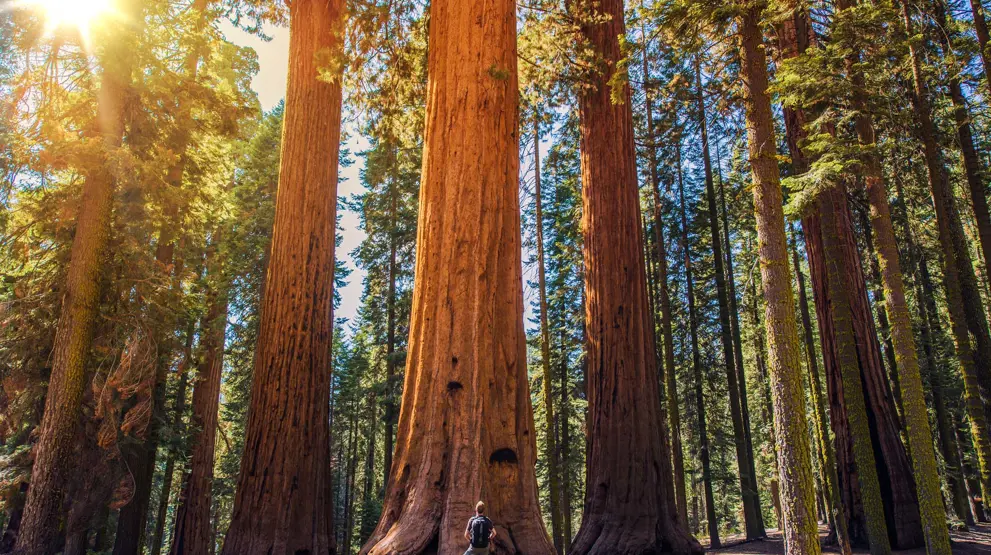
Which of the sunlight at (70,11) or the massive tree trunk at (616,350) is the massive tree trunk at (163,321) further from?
the massive tree trunk at (616,350)

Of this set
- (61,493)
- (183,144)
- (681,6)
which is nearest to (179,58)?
(183,144)

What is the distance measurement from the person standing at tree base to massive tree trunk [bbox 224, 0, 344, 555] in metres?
4.03

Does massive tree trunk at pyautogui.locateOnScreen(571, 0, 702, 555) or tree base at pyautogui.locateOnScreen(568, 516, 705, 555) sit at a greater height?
massive tree trunk at pyautogui.locateOnScreen(571, 0, 702, 555)

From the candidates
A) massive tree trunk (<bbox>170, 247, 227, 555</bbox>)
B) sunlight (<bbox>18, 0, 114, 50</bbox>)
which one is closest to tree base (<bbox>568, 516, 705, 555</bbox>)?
massive tree trunk (<bbox>170, 247, 227, 555</bbox>)

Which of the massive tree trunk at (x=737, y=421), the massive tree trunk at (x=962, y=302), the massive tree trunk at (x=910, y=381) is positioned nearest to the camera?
the massive tree trunk at (x=910, y=381)

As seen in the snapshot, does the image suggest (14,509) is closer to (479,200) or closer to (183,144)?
(183,144)

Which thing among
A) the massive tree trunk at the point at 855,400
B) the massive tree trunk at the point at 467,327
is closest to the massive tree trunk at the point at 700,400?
the massive tree trunk at the point at 855,400

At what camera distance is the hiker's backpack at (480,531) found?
4.07 metres

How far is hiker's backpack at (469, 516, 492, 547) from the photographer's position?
407 centimetres

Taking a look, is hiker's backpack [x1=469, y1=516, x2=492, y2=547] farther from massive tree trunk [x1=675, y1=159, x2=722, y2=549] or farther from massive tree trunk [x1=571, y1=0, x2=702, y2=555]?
massive tree trunk [x1=675, y1=159, x2=722, y2=549]

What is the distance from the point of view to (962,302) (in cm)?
1081

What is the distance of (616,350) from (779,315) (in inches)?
85.5

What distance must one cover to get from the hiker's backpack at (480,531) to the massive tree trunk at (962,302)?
10387 mm

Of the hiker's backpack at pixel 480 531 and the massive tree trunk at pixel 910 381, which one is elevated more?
the massive tree trunk at pixel 910 381
